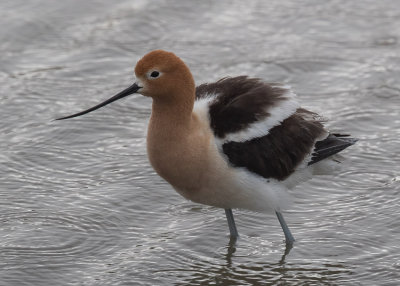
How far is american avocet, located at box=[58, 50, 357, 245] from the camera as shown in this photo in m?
6.55

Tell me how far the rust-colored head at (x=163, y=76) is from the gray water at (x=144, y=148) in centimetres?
126

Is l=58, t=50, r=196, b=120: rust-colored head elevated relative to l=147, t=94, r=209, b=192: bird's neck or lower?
elevated

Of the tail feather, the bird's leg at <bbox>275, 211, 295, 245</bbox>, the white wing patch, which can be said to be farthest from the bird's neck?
the tail feather

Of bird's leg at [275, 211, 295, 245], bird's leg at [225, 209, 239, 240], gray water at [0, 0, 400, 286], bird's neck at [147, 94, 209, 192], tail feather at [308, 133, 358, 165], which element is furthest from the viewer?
tail feather at [308, 133, 358, 165]

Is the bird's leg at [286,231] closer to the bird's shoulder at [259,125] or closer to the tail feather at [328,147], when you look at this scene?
the bird's shoulder at [259,125]

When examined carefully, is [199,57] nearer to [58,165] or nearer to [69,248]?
[58,165]

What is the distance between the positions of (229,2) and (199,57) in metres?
2.03

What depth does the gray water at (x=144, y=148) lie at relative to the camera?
683cm

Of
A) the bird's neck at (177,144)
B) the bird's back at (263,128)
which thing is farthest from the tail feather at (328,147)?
the bird's neck at (177,144)

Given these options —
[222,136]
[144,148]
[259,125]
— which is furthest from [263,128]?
[144,148]

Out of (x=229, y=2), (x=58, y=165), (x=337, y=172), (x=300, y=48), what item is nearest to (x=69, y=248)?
(x=58, y=165)

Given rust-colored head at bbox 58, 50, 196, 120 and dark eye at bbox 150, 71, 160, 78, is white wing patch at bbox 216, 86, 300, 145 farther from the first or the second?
dark eye at bbox 150, 71, 160, 78

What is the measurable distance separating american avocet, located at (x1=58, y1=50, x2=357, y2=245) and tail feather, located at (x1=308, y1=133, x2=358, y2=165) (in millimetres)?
176

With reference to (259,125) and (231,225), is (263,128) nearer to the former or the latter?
(259,125)
